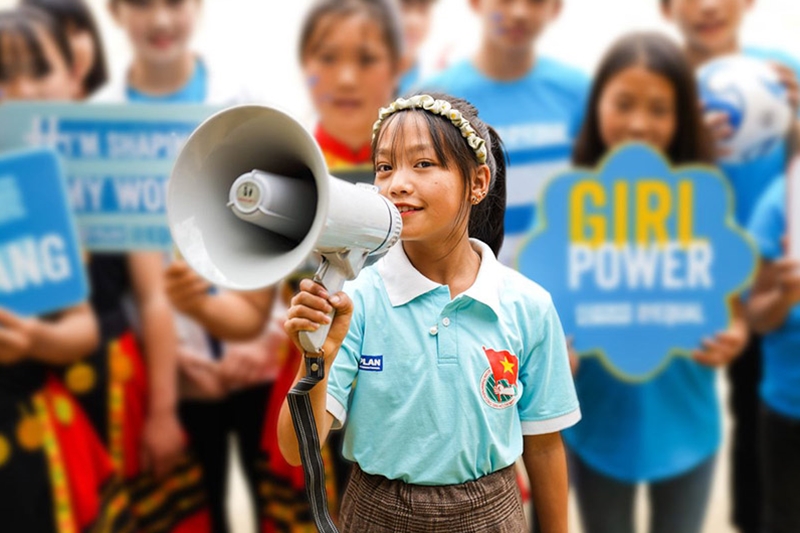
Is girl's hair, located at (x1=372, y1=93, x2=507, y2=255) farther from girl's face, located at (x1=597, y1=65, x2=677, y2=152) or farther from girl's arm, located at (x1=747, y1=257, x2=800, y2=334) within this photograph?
girl's arm, located at (x1=747, y1=257, x2=800, y2=334)

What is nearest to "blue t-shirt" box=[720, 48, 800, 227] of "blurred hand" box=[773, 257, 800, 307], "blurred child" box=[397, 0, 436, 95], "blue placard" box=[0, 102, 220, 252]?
"blurred hand" box=[773, 257, 800, 307]

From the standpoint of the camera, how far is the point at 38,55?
185 centimetres

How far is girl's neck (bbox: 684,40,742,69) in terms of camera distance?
1.94 metres

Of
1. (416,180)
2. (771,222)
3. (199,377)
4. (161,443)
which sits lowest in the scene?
(161,443)

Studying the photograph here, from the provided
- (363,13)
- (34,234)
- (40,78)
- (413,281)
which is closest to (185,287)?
(34,234)

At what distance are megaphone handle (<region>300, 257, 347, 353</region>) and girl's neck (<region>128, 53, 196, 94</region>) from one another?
133 cm

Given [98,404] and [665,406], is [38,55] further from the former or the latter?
[665,406]

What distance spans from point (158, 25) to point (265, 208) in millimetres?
1397

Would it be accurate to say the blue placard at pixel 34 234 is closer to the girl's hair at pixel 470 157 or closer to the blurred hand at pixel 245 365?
the blurred hand at pixel 245 365

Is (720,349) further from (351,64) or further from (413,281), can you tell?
(413,281)

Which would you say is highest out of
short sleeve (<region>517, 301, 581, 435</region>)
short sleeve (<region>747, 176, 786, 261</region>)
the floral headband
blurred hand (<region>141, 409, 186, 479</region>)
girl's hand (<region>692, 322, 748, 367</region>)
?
the floral headband

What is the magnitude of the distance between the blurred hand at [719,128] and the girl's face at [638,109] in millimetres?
130

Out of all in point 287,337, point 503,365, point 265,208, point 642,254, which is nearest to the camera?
point 265,208

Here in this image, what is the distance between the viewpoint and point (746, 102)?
1.93 meters
